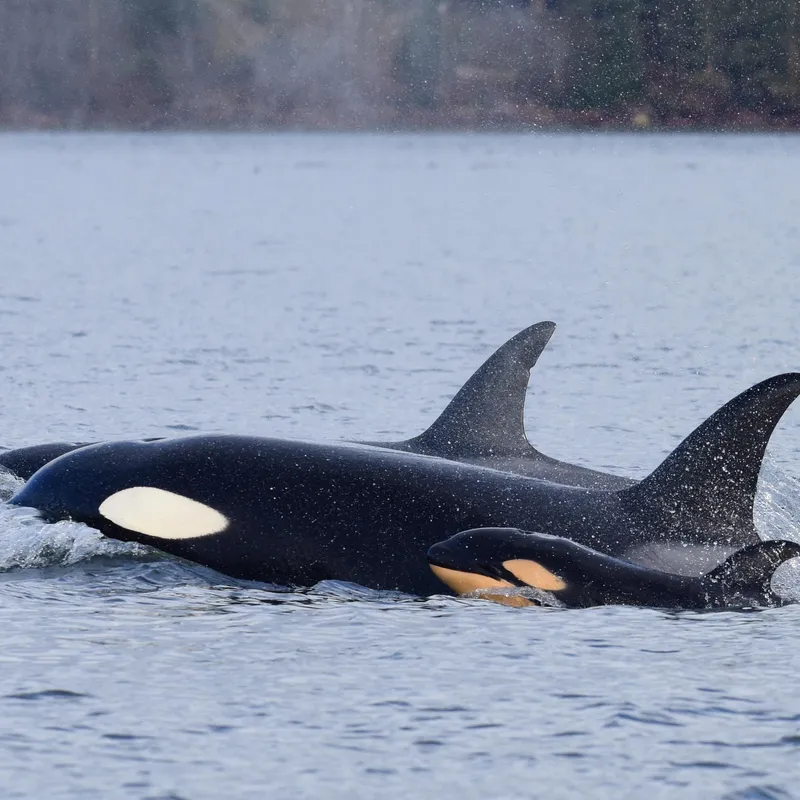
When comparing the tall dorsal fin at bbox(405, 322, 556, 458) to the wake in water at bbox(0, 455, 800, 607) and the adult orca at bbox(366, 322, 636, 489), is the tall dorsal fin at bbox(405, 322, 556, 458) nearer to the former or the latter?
the adult orca at bbox(366, 322, 636, 489)

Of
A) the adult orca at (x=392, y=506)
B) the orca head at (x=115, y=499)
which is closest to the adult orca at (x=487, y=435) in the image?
the orca head at (x=115, y=499)

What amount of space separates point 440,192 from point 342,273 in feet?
158

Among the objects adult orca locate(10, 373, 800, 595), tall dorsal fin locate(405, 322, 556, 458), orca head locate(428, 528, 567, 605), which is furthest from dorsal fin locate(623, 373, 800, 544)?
tall dorsal fin locate(405, 322, 556, 458)

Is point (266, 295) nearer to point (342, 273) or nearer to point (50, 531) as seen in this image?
point (342, 273)

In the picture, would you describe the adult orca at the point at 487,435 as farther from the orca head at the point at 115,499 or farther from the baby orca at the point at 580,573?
the baby orca at the point at 580,573

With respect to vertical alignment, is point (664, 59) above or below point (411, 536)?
above

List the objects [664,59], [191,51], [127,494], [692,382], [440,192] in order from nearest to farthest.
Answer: [127,494], [692,382], [440,192], [664,59], [191,51]

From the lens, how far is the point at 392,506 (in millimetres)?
11578

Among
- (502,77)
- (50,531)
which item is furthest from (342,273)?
(502,77)

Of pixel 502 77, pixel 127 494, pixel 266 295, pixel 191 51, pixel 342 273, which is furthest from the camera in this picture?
pixel 502 77

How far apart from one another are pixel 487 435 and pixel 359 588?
2619 mm

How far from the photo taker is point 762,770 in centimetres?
845

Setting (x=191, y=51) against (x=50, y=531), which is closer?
(x=50, y=531)

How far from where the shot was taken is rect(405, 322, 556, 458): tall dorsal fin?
13.6m
